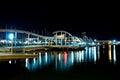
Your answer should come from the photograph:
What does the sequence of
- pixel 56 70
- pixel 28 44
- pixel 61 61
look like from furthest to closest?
pixel 28 44 → pixel 61 61 → pixel 56 70

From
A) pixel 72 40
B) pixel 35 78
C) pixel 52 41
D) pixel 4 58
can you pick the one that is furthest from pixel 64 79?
pixel 72 40

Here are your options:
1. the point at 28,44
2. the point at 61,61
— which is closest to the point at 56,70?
the point at 61,61

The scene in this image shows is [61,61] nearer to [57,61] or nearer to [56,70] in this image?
[57,61]

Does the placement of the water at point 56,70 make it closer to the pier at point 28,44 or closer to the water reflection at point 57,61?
the water reflection at point 57,61

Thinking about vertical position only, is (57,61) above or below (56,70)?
above

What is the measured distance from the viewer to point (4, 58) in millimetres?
38312

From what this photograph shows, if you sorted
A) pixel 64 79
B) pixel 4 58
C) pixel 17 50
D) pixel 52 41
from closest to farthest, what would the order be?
pixel 64 79 → pixel 4 58 → pixel 17 50 → pixel 52 41

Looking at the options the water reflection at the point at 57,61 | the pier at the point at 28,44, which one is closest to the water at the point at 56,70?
the water reflection at the point at 57,61

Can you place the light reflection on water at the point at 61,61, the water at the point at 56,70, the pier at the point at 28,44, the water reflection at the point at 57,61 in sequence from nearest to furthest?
1. the water at the point at 56,70
2. the water reflection at the point at 57,61
3. the light reflection on water at the point at 61,61
4. the pier at the point at 28,44

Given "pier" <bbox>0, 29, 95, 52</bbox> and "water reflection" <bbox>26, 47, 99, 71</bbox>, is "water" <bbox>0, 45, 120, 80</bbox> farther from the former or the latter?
"pier" <bbox>0, 29, 95, 52</bbox>

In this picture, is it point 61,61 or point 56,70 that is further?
point 61,61

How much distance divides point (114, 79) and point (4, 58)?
2103cm

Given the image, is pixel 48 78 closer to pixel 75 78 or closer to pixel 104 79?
pixel 75 78

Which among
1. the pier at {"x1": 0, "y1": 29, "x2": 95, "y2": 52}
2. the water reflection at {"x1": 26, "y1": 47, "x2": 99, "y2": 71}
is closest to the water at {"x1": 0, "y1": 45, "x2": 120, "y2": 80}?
the water reflection at {"x1": 26, "y1": 47, "x2": 99, "y2": 71}
